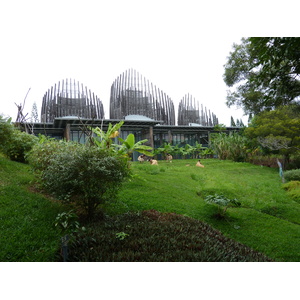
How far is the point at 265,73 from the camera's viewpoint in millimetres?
3252

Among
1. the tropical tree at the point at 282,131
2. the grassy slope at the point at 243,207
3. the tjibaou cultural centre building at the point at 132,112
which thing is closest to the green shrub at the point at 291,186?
the grassy slope at the point at 243,207

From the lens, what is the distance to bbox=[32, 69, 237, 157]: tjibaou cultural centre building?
48.1 ft

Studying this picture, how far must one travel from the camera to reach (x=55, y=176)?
3.18 metres

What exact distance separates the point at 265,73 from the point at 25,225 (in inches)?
146

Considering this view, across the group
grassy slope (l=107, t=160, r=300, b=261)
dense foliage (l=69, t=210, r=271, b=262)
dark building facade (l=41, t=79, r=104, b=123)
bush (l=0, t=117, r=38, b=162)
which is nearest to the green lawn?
grassy slope (l=107, t=160, r=300, b=261)

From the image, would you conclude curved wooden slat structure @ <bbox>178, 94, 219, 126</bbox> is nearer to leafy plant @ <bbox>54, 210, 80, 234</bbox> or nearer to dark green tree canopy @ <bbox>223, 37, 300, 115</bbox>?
dark green tree canopy @ <bbox>223, 37, 300, 115</bbox>

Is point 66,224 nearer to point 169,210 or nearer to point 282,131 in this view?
point 169,210

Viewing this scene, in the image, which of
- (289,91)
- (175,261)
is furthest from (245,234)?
(289,91)

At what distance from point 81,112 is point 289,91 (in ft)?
43.3

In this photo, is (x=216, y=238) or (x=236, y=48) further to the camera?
(x=236, y=48)

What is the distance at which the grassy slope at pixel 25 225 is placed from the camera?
2.34m
